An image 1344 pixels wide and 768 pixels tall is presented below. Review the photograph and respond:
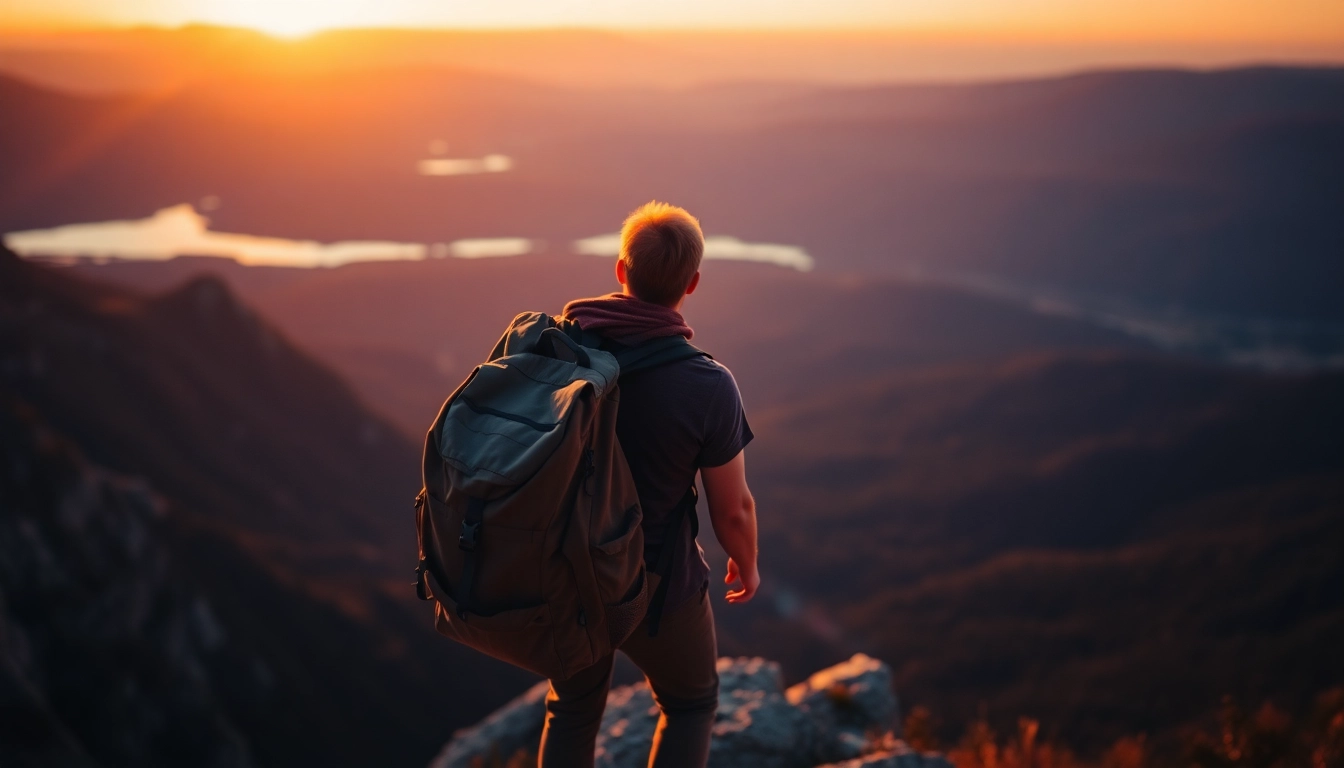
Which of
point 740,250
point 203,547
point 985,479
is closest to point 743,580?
point 203,547

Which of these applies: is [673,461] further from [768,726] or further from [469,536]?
[768,726]

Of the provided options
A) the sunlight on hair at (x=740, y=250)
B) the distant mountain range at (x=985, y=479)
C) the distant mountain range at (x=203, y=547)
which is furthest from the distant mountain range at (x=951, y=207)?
the distant mountain range at (x=203, y=547)

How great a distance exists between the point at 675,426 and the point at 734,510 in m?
0.36

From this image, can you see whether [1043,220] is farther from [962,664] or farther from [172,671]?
[172,671]

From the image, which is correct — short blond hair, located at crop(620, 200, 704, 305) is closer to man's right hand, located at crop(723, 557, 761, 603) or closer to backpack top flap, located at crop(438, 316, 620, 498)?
backpack top flap, located at crop(438, 316, 620, 498)

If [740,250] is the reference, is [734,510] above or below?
above

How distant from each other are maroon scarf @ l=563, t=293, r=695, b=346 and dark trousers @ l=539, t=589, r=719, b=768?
85 centimetres

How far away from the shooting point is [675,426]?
262cm

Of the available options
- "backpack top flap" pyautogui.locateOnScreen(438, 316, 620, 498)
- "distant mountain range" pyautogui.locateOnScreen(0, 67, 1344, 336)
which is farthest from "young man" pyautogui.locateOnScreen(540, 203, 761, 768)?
"distant mountain range" pyautogui.locateOnScreen(0, 67, 1344, 336)

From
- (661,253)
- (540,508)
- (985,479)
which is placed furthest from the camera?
(985,479)

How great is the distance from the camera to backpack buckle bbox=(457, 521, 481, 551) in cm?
250

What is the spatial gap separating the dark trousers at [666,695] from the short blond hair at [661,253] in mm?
965

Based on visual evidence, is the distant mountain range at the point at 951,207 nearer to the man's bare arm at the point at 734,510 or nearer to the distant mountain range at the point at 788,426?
the distant mountain range at the point at 788,426

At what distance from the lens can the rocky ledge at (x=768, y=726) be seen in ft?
16.9
